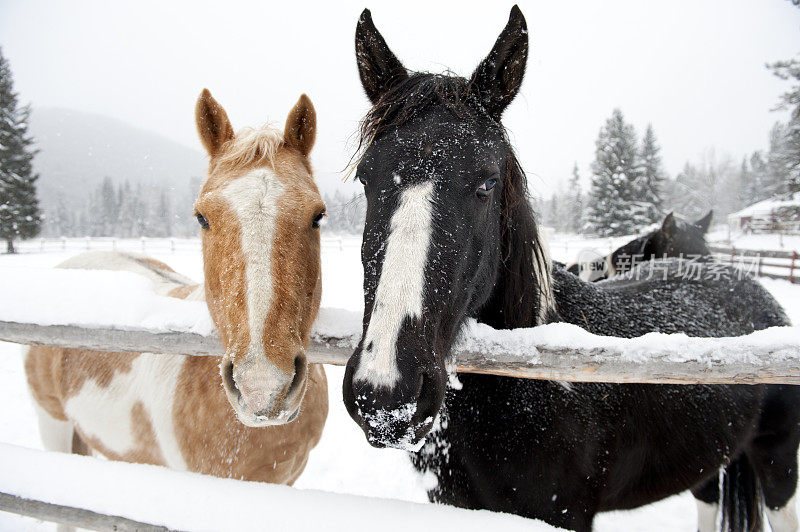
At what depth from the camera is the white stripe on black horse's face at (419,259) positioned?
44.6 inches

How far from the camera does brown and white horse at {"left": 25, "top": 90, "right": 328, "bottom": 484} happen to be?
58.9 inches

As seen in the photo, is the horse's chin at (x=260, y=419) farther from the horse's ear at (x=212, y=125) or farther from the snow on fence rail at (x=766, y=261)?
the snow on fence rail at (x=766, y=261)

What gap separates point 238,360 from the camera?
4.79ft

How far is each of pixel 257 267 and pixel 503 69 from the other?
1387mm

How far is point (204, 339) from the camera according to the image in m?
1.69

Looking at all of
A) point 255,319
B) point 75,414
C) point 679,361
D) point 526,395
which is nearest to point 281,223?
point 255,319

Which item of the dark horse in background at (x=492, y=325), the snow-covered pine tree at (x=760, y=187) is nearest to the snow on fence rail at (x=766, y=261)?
the dark horse in background at (x=492, y=325)

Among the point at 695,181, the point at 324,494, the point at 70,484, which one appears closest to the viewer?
the point at 324,494

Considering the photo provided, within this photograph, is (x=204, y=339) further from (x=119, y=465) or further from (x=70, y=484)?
(x=70, y=484)

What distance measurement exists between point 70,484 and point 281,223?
129cm

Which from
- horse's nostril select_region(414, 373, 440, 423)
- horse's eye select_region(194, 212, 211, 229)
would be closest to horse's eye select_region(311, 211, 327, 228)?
horse's eye select_region(194, 212, 211, 229)

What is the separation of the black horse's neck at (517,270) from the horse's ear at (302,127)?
1.19 metres

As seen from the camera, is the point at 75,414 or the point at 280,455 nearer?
the point at 280,455

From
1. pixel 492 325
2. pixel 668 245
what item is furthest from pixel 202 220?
pixel 668 245
